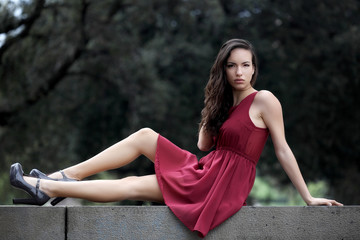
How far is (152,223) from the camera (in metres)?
3.50

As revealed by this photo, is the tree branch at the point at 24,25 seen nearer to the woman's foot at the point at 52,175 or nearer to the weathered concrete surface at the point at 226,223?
the woman's foot at the point at 52,175

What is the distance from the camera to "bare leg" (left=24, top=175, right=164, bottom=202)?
3582mm

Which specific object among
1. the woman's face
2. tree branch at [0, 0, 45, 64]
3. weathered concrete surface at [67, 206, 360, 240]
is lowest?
tree branch at [0, 0, 45, 64]

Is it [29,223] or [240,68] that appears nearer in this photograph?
[29,223]

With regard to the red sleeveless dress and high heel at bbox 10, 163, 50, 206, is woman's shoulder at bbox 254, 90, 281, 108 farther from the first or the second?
high heel at bbox 10, 163, 50, 206

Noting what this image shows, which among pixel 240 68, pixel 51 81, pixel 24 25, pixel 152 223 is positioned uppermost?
pixel 240 68

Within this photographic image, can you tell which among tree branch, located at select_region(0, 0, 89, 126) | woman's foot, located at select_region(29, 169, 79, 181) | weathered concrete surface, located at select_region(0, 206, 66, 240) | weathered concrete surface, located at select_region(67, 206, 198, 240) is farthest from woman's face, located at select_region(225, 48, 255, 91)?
tree branch, located at select_region(0, 0, 89, 126)

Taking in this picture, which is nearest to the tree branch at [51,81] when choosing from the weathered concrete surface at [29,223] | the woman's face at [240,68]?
the woman's face at [240,68]

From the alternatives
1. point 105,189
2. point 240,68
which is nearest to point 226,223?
point 105,189

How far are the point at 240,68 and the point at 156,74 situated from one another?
9787 mm

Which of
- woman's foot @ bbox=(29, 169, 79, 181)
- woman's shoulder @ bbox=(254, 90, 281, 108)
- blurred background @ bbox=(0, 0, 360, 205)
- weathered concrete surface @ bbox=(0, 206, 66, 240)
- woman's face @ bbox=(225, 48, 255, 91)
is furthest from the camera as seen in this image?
blurred background @ bbox=(0, 0, 360, 205)

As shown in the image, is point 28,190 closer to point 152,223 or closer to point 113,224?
point 113,224

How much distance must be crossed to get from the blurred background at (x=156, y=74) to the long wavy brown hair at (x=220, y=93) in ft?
22.7

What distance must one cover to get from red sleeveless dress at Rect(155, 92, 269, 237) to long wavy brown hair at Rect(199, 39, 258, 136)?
3.0 inches
